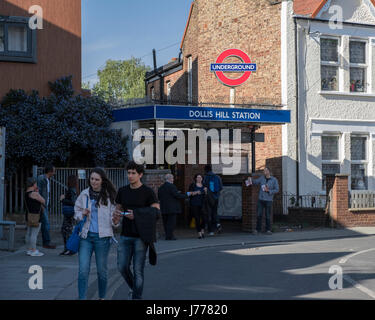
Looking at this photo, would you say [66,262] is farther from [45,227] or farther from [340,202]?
[340,202]

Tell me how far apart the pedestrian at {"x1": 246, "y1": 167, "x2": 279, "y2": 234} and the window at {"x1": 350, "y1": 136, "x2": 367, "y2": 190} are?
8.14 m

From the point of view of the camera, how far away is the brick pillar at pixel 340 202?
21.1m

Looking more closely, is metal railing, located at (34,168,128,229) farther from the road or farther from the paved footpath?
the road

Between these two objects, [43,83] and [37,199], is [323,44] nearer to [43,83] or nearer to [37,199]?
[43,83]

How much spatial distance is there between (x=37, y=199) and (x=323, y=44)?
15357 millimetres

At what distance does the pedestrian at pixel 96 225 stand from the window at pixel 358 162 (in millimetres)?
19131

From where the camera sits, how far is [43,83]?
73.6ft

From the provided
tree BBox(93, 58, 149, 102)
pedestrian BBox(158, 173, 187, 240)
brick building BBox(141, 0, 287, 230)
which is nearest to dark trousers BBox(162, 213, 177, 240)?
pedestrian BBox(158, 173, 187, 240)

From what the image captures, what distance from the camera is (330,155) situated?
83.1 feet

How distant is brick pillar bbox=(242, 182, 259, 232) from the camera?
19109 millimetres

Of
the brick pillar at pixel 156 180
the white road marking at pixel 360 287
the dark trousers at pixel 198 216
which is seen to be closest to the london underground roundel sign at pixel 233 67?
the brick pillar at pixel 156 180

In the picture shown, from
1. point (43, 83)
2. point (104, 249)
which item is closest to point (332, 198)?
point (43, 83)

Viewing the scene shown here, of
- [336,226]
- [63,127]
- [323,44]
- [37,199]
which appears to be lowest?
[336,226]
